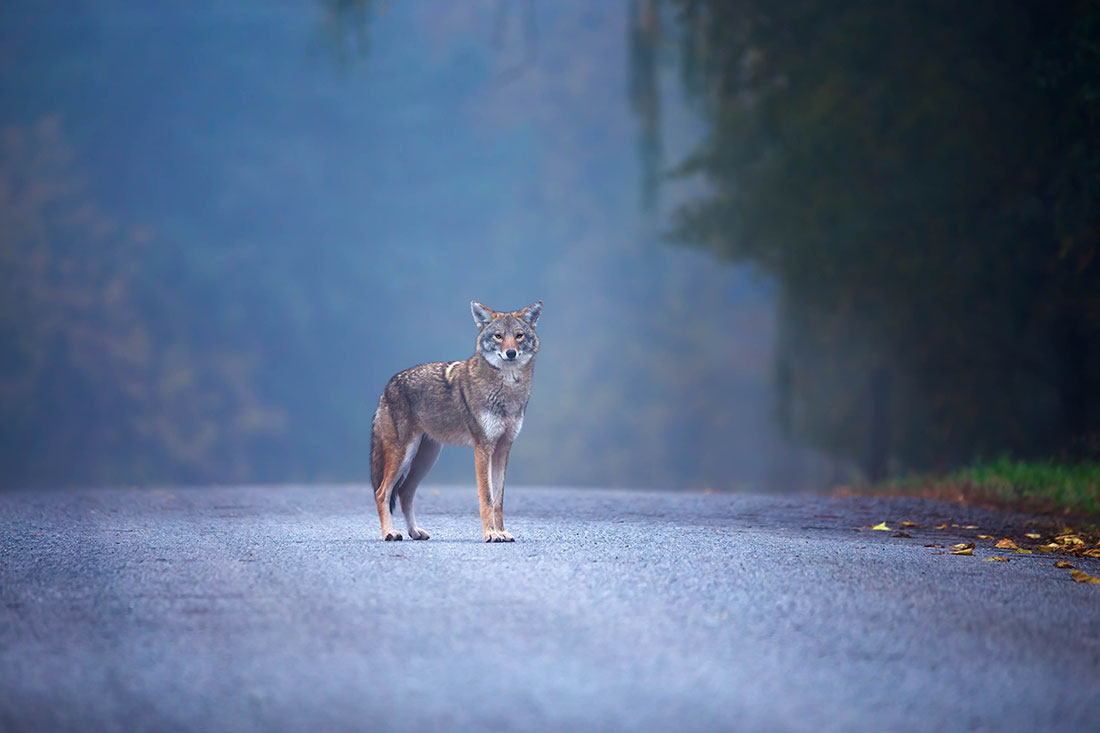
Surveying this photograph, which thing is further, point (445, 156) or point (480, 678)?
point (445, 156)

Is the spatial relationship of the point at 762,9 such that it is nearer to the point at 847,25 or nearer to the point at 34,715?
the point at 847,25

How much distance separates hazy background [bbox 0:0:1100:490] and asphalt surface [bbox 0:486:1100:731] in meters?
10.0

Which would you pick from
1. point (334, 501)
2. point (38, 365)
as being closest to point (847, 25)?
point (334, 501)

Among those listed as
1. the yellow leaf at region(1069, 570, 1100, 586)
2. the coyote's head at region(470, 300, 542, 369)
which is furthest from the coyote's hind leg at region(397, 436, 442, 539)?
the yellow leaf at region(1069, 570, 1100, 586)

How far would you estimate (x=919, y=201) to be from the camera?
18.0 meters

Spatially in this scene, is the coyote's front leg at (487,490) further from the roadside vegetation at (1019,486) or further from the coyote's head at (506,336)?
the roadside vegetation at (1019,486)

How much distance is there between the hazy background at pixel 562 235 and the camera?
17.8 m

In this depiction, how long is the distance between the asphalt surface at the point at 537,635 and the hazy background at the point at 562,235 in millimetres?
10038

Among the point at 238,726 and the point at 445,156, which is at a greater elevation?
the point at 445,156

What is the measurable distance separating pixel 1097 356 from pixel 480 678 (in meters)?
15.1

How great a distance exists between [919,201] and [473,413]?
11471mm

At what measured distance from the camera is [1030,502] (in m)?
13.5

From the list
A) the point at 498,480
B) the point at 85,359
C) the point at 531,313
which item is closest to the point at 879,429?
the point at 531,313

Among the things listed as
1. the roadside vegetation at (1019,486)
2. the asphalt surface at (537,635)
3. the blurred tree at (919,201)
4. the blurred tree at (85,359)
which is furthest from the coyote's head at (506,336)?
the blurred tree at (85,359)
